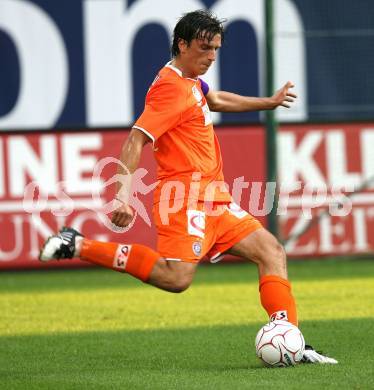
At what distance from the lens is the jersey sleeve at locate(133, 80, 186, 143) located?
7.65m

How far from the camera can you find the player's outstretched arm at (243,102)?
8359mm

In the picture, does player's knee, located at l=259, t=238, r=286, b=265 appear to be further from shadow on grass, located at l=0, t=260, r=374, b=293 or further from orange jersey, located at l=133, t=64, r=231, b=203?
shadow on grass, located at l=0, t=260, r=374, b=293

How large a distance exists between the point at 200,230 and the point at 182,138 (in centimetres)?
60

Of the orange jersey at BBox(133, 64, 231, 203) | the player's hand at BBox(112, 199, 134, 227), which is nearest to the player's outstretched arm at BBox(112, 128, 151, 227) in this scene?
the player's hand at BBox(112, 199, 134, 227)

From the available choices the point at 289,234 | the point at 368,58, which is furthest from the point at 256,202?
the point at 368,58

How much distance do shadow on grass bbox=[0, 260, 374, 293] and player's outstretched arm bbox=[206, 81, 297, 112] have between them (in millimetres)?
5201

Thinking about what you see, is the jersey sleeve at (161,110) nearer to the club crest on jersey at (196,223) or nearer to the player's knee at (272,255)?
the club crest on jersey at (196,223)

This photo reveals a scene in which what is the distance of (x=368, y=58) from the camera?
53.7ft

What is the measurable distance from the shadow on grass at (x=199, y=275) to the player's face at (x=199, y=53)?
5.77m

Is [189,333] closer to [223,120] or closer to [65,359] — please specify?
[65,359]

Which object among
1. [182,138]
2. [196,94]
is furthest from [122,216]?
[196,94]

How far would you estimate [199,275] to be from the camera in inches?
571

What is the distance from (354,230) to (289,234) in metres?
0.81

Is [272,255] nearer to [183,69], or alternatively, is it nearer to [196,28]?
[183,69]
